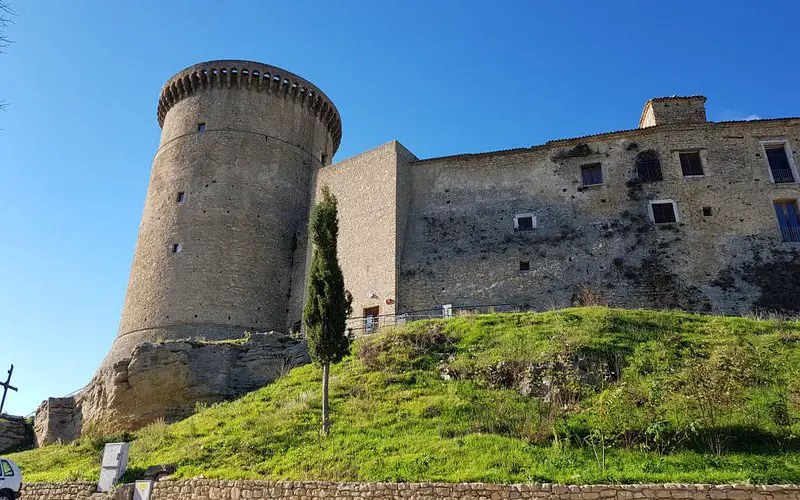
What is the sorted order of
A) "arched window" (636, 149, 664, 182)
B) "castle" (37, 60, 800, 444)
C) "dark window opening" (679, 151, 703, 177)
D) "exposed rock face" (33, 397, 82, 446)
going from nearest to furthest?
"exposed rock face" (33, 397, 82, 446) → "castle" (37, 60, 800, 444) → "dark window opening" (679, 151, 703, 177) → "arched window" (636, 149, 664, 182)

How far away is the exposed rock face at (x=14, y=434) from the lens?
22.7 metres

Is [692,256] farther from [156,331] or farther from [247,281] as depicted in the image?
[156,331]

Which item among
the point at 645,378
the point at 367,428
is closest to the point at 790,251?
the point at 645,378

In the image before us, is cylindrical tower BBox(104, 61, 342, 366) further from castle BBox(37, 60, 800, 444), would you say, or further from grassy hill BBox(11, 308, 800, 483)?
grassy hill BBox(11, 308, 800, 483)

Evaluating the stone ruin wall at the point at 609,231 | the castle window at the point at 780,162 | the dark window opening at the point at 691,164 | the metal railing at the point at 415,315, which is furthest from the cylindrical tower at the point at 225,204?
the castle window at the point at 780,162

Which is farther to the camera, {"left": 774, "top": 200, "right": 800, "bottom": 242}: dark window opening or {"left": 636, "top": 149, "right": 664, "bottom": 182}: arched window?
{"left": 636, "top": 149, "right": 664, "bottom": 182}: arched window

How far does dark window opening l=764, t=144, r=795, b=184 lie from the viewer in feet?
75.4

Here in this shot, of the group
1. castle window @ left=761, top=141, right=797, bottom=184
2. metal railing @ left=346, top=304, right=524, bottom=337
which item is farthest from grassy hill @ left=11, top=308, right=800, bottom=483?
castle window @ left=761, top=141, right=797, bottom=184

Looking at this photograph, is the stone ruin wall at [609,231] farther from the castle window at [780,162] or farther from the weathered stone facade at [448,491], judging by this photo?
the weathered stone facade at [448,491]

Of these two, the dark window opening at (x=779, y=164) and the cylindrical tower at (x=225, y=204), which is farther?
the cylindrical tower at (x=225, y=204)

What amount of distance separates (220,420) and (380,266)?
9.41 meters

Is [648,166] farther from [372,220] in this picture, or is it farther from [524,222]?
[372,220]

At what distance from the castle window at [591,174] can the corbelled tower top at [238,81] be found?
1391 cm

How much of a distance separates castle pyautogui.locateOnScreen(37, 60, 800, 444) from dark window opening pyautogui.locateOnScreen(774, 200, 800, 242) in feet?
0.24
